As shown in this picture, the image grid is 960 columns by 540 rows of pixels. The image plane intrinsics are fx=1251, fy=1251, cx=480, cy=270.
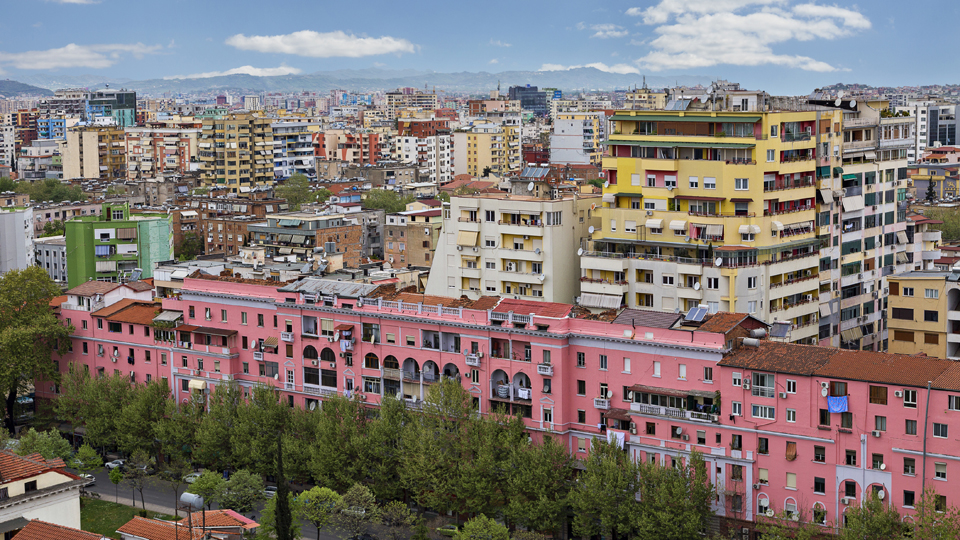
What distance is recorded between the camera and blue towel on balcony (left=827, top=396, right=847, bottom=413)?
56.6 metres

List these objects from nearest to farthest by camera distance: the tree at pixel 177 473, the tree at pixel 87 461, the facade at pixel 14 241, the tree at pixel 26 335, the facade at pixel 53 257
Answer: the tree at pixel 177 473
the tree at pixel 87 461
the tree at pixel 26 335
the facade at pixel 14 241
the facade at pixel 53 257

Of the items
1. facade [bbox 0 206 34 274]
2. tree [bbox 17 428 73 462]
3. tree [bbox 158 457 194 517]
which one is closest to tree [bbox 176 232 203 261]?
facade [bbox 0 206 34 274]

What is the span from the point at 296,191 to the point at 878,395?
135 metres

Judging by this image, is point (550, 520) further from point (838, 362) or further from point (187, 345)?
point (187, 345)

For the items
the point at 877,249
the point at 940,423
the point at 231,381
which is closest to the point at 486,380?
the point at 231,381

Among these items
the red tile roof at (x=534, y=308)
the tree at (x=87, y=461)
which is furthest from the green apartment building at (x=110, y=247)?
the red tile roof at (x=534, y=308)

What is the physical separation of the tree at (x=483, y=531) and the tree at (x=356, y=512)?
607 centimetres

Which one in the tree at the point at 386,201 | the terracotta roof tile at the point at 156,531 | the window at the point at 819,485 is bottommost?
the terracotta roof tile at the point at 156,531

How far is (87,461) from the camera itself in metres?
77.6

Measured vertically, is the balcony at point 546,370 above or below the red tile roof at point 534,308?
below

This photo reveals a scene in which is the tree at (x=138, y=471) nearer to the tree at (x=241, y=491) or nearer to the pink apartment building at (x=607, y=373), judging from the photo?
the tree at (x=241, y=491)

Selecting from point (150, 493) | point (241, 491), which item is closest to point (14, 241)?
point (150, 493)

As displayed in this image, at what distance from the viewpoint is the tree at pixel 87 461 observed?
77.4 m

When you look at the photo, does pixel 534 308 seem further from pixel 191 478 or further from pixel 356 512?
pixel 191 478
